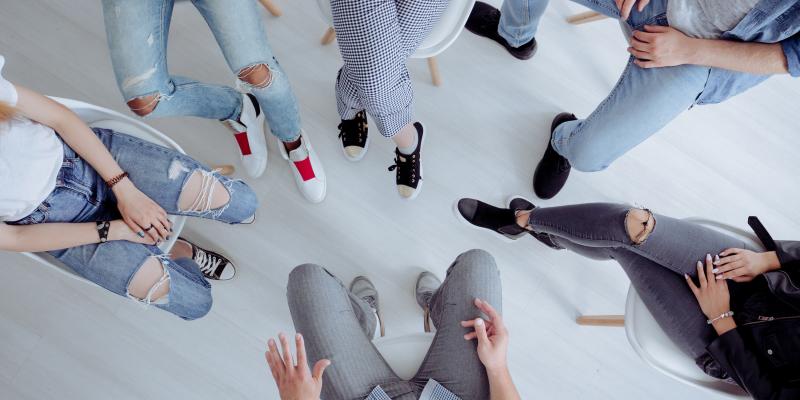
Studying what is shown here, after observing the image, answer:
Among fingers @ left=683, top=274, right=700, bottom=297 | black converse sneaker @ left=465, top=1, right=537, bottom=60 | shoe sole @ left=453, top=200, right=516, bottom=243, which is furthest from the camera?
black converse sneaker @ left=465, top=1, right=537, bottom=60

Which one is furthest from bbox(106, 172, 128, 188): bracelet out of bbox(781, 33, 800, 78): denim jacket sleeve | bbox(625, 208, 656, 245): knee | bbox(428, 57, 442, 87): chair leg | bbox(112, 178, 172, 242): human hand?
bbox(781, 33, 800, 78): denim jacket sleeve

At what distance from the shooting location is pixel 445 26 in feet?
4.07

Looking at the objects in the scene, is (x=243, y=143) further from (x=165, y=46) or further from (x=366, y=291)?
(x=366, y=291)

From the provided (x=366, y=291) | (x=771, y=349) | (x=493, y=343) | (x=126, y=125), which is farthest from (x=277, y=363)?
(x=771, y=349)

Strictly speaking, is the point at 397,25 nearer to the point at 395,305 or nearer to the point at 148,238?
the point at 148,238

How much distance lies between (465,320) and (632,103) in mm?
695

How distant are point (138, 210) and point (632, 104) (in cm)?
123

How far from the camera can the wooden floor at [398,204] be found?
1.47m

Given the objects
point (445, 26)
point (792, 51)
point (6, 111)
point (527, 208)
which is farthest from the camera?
point (527, 208)

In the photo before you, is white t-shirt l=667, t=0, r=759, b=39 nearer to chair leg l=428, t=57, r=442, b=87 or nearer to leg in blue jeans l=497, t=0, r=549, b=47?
leg in blue jeans l=497, t=0, r=549, b=47

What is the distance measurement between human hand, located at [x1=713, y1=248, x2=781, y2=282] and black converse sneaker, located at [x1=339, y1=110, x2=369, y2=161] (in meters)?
1.04

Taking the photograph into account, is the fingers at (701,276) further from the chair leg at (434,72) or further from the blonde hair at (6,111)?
the blonde hair at (6,111)

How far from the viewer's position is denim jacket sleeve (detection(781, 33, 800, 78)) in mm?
995

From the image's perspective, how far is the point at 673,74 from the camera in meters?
1.13
